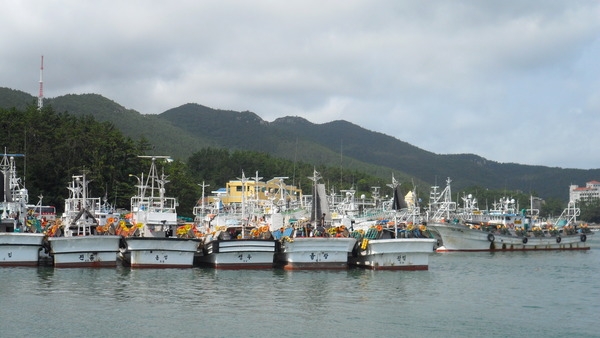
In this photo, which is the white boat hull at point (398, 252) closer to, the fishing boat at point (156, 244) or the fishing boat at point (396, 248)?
the fishing boat at point (396, 248)

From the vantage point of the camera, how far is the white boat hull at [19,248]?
162 feet

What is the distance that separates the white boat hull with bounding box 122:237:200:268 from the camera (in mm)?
49500

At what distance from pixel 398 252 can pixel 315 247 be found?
17.8 feet

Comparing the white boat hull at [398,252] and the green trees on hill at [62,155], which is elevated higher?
the green trees on hill at [62,155]

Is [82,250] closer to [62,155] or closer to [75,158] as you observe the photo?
[75,158]

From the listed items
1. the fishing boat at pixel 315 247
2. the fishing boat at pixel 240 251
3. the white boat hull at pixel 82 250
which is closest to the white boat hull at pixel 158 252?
the white boat hull at pixel 82 250

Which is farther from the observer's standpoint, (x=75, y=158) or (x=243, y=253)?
(x=75, y=158)

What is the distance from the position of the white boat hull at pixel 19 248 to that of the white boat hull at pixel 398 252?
2158cm

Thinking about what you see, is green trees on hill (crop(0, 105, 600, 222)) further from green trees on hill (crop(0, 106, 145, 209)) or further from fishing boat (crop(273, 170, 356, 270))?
fishing boat (crop(273, 170, 356, 270))

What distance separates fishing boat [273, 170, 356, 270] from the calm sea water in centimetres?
94

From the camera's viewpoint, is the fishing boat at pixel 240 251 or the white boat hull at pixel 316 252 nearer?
the white boat hull at pixel 316 252

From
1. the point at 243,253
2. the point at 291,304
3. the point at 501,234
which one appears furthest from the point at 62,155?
the point at 291,304

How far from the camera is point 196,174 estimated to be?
509 ft

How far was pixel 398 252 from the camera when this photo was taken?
50562 mm
